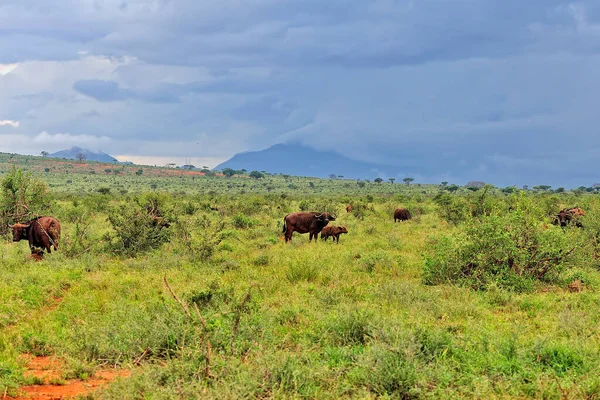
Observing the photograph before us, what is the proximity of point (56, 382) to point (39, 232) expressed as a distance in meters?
10.9

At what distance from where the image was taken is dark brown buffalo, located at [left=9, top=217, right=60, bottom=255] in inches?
612

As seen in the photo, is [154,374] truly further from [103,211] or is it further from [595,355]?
[103,211]

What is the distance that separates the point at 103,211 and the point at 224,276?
928 inches

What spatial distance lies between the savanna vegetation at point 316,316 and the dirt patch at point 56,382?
13cm

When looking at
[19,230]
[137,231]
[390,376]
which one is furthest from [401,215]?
[390,376]

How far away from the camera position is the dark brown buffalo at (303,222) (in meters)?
21.1

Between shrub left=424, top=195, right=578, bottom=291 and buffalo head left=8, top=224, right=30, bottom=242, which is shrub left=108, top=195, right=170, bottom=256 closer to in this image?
buffalo head left=8, top=224, right=30, bottom=242

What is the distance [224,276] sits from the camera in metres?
12.4

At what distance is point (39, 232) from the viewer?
1563 centimetres

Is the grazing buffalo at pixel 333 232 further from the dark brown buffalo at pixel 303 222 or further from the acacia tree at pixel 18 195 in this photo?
the acacia tree at pixel 18 195

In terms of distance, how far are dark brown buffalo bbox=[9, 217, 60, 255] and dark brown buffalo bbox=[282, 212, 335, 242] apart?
30.4 ft

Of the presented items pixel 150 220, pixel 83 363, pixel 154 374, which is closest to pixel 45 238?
pixel 150 220

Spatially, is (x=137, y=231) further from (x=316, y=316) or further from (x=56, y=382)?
(x=56, y=382)

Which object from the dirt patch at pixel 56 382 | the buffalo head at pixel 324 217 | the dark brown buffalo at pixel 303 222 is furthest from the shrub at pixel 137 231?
the dirt patch at pixel 56 382
